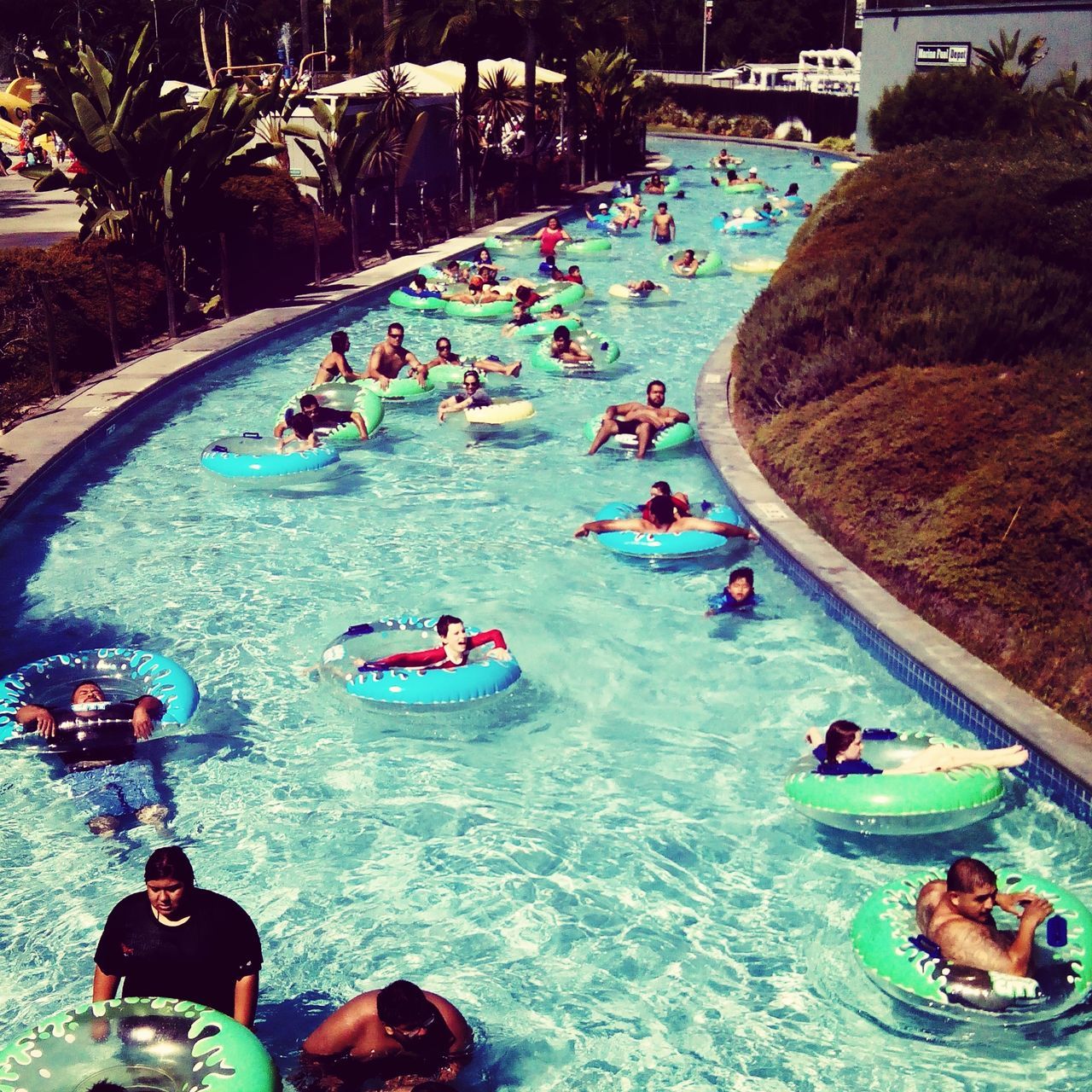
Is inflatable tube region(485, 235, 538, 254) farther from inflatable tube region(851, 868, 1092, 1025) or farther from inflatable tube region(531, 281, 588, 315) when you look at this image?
inflatable tube region(851, 868, 1092, 1025)

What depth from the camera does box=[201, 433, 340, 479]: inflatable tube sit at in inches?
561

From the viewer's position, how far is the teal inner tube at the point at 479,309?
72.9 ft

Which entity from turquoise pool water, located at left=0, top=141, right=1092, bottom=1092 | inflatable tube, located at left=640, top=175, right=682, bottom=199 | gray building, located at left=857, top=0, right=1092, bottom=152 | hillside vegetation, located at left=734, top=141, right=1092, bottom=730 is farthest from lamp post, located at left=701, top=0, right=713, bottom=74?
turquoise pool water, located at left=0, top=141, right=1092, bottom=1092

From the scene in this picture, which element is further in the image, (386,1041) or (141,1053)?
(386,1041)

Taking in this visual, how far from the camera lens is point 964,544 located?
34.8ft

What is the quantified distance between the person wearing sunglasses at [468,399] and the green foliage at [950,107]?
2260 cm

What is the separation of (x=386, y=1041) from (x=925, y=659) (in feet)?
17.6

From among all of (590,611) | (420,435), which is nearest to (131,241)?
(420,435)

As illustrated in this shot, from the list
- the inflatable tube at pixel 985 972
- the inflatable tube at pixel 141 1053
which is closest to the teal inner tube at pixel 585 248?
the inflatable tube at pixel 985 972

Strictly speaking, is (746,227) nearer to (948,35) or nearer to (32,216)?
(948,35)

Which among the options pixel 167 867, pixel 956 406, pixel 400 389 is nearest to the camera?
pixel 167 867

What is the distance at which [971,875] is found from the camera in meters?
6.49

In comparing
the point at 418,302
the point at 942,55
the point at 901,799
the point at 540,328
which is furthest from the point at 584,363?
the point at 942,55

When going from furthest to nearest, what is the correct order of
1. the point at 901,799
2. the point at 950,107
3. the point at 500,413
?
1. the point at 950,107
2. the point at 500,413
3. the point at 901,799
